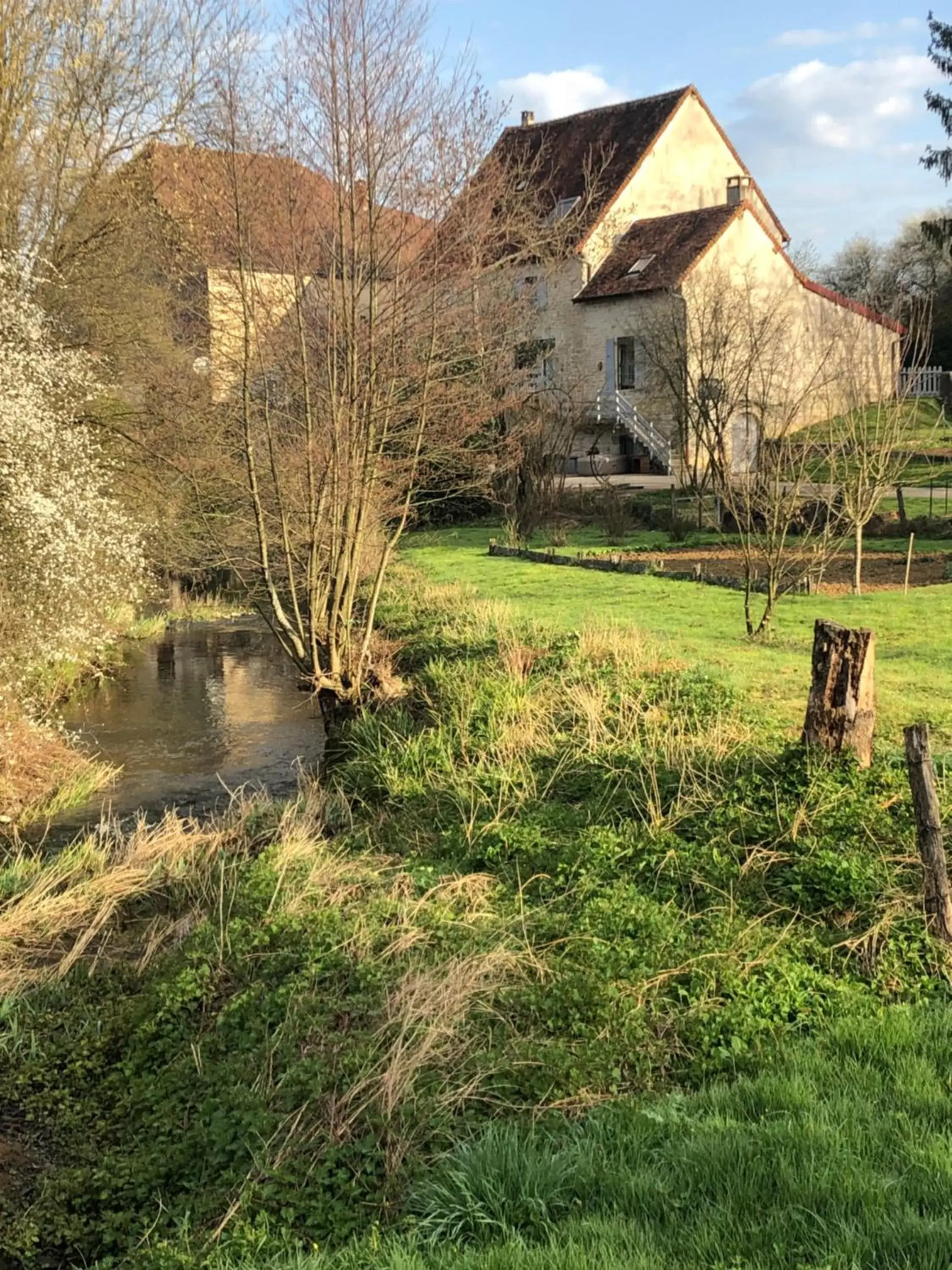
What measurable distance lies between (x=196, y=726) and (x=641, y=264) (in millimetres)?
23656

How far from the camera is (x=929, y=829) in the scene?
14.9 ft

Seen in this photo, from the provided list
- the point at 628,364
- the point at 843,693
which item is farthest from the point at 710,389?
the point at 843,693

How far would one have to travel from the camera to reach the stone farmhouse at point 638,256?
28.8 m

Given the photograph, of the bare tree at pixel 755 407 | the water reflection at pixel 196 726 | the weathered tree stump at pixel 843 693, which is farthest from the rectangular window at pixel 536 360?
the weathered tree stump at pixel 843 693

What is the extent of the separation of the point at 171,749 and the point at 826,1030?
870cm

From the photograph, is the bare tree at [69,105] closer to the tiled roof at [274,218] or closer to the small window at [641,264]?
the tiled roof at [274,218]

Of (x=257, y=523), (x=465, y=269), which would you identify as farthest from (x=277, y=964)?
(x=465, y=269)

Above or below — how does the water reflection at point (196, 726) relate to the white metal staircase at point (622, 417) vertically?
below

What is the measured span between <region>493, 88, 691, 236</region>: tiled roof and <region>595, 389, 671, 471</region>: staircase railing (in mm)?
4983

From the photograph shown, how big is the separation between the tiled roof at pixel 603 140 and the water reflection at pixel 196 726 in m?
20.1

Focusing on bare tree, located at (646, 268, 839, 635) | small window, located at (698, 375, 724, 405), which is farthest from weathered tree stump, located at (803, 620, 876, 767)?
small window, located at (698, 375, 724, 405)

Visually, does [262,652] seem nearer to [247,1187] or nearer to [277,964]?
[277,964]

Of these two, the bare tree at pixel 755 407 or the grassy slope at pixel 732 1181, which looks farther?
the bare tree at pixel 755 407

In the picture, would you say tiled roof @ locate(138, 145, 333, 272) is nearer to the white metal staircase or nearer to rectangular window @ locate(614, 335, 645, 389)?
the white metal staircase
